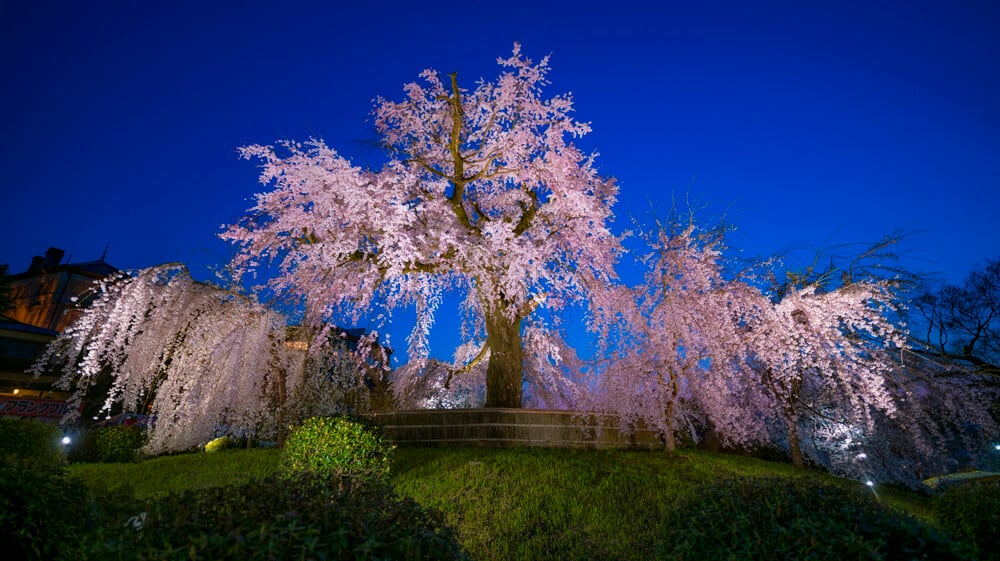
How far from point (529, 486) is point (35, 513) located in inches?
256

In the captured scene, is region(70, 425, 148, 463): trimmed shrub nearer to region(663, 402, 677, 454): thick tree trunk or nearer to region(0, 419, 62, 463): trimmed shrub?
region(0, 419, 62, 463): trimmed shrub

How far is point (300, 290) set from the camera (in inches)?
518

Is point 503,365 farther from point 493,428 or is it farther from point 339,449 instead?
point 339,449

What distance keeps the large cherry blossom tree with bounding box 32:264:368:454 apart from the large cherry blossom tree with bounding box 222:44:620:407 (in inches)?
58.6

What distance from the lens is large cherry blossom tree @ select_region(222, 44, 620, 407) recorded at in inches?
462

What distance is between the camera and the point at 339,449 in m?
8.13

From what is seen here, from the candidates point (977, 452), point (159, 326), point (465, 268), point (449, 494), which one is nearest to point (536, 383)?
point (465, 268)

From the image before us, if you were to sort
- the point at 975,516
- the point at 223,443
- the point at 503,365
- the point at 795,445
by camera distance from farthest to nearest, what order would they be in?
the point at 223,443
the point at 795,445
the point at 503,365
the point at 975,516

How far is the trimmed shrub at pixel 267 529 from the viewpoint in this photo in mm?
2324

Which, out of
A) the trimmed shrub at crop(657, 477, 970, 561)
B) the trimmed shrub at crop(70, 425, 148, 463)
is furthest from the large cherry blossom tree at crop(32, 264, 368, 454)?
the trimmed shrub at crop(657, 477, 970, 561)

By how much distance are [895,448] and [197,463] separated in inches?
919

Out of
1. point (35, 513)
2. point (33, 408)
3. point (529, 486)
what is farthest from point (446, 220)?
point (33, 408)

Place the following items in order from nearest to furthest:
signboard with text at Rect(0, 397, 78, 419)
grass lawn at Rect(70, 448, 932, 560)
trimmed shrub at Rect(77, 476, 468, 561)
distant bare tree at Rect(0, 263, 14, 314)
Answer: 1. trimmed shrub at Rect(77, 476, 468, 561)
2. grass lawn at Rect(70, 448, 932, 560)
3. signboard with text at Rect(0, 397, 78, 419)
4. distant bare tree at Rect(0, 263, 14, 314)

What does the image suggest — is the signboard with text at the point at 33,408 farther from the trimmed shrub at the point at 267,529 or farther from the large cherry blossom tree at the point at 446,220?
the trimmed shrub at the point at 267,529
